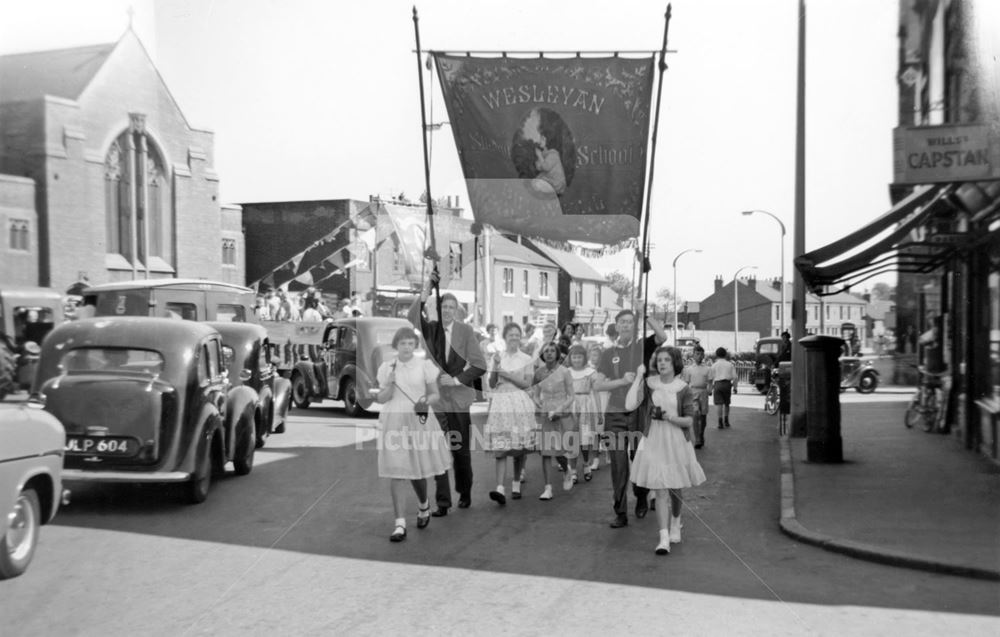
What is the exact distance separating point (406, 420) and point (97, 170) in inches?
119

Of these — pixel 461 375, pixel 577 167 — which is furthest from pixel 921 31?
pixel 461 375

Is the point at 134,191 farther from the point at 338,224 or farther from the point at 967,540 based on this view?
the point at 338,224

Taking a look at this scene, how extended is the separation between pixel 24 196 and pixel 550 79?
3.52 m

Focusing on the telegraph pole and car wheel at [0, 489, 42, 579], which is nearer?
car wheel at [0, 489, 42, 579]

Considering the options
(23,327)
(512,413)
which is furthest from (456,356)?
(23,327)

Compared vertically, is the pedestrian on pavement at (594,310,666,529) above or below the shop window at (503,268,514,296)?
below

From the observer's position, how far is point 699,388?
15.9 meters

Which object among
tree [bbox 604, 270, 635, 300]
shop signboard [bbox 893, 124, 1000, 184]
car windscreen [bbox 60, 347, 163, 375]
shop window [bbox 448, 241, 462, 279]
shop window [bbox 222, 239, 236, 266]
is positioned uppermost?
shop signboard [bbox 893, 124, 1000, 184]

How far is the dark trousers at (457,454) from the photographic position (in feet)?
29.3

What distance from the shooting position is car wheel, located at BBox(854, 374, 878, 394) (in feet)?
66.5

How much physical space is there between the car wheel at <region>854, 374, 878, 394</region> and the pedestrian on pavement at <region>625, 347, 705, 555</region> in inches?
535

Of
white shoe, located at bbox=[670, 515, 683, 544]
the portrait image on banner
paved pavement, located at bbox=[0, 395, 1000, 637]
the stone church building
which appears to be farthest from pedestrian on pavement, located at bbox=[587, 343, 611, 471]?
the stone church building

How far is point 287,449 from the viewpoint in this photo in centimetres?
1398

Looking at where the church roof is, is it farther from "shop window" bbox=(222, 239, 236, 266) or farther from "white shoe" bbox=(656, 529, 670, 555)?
"shop window" bbox=(222, 239, 236, 266)
